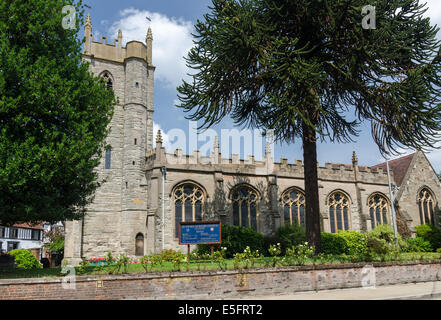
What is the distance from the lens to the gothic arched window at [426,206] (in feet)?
100

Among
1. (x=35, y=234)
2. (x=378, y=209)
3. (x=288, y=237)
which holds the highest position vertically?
(x=378, y=209)

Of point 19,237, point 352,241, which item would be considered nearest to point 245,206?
point 352,241

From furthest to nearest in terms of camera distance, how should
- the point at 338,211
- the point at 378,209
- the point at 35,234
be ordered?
the point at 35,234
the point at 378,209
the point at 338,211

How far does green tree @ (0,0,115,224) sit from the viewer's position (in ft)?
34.8

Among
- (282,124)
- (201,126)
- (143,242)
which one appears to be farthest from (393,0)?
(143,242)

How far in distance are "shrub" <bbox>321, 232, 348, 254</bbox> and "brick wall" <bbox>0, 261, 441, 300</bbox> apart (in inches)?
464

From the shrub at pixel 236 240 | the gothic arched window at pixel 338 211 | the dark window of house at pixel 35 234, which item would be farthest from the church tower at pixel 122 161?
the dark window of house at pixel 35 234

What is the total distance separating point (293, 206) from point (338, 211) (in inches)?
159

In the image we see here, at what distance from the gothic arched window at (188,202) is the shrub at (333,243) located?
8.49 meters

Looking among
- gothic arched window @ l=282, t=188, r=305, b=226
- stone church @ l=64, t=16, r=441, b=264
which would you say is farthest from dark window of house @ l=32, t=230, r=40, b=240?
gothic arched window @ l=282, t=188, r=305, b=226

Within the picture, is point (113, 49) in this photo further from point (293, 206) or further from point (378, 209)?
point (378, 209)

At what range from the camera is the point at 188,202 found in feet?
79.8

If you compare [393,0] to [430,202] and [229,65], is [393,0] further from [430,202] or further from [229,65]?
[430,202]

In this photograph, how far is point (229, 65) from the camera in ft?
51.7
